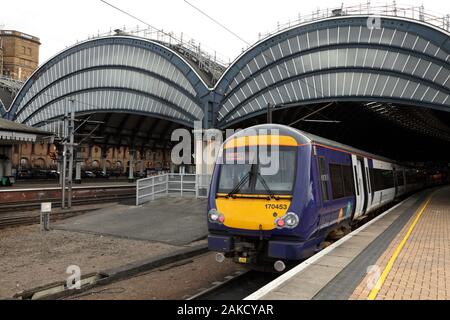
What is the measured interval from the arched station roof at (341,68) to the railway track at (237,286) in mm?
20153

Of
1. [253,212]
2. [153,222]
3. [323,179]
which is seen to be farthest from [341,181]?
[153,222]

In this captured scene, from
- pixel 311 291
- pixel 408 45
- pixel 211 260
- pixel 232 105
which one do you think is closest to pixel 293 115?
pixel 232 105

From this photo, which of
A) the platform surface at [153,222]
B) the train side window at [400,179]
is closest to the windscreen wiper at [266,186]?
the platform surface at [153,222]

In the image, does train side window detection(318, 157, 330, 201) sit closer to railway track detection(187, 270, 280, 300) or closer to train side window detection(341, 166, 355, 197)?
train side window detection(341, 166, 355, 197)

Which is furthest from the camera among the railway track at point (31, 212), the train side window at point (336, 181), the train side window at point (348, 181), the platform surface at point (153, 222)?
the railway track at point (31, 212)

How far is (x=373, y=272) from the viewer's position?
6969 millimetres

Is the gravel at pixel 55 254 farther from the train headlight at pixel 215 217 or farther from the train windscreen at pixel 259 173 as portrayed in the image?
the train windscreen at pixel 259 173

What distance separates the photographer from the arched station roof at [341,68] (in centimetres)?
2408

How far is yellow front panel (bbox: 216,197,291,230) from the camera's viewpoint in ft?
25.6

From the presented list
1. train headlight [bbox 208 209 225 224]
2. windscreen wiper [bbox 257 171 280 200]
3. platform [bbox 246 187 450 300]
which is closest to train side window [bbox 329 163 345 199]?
platform [bbox 246 187 450 300]

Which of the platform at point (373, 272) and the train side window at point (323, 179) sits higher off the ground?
the train side window at point (323, 179)

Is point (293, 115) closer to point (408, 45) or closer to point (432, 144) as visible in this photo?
point (408, 45)

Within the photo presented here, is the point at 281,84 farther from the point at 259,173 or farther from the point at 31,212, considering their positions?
the point at 259,173

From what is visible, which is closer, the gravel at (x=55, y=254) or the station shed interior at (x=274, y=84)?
the gravel at (x=55, y=254)
